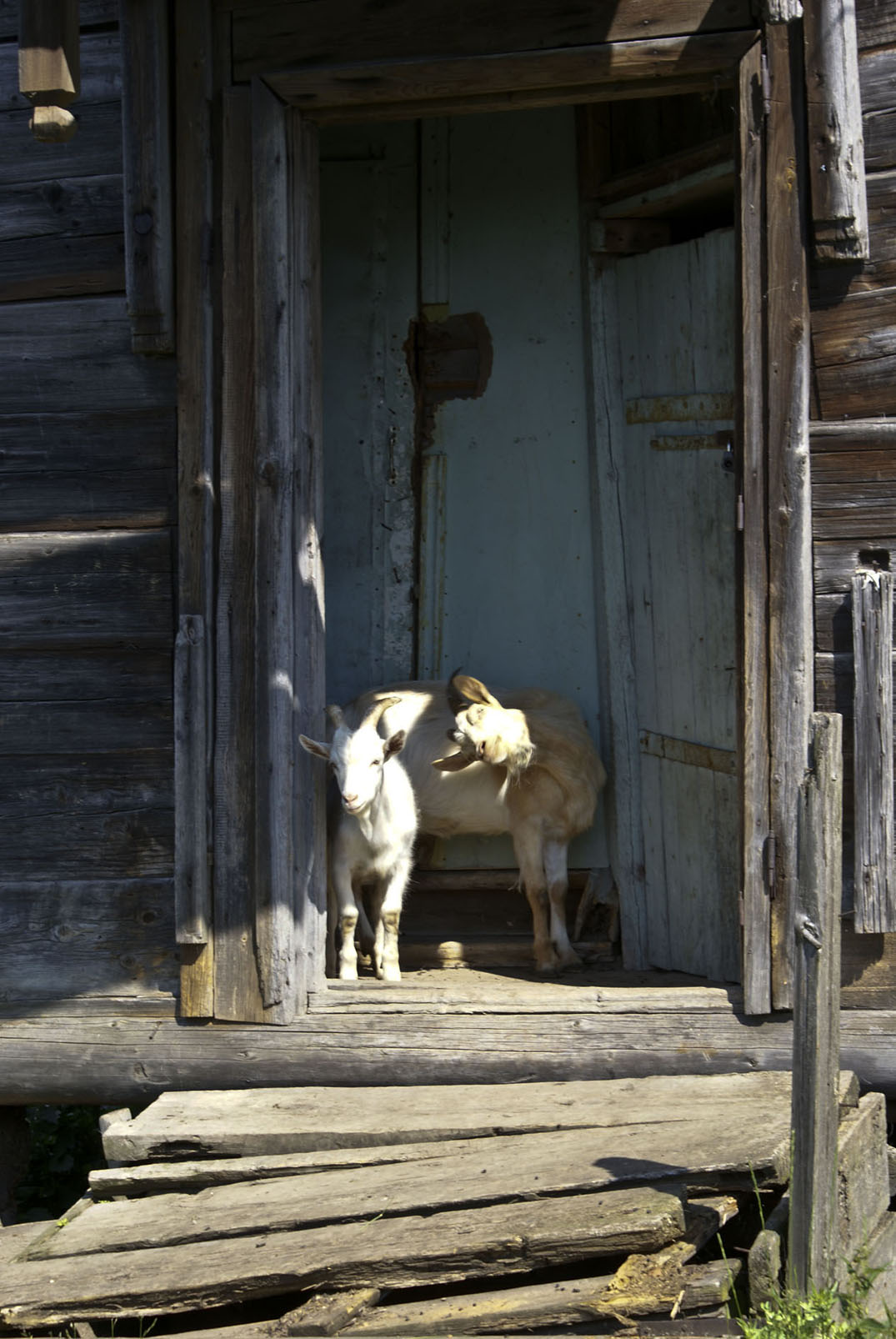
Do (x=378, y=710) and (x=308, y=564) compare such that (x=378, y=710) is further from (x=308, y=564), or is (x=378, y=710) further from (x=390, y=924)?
(x=390, y=924)

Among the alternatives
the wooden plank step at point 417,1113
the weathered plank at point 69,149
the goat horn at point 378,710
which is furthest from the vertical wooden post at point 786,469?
the weathered plank at point 69,149

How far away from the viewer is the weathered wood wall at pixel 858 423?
4.86 metres

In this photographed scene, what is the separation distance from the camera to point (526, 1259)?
12.8 ft

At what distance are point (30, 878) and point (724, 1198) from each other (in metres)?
2.70

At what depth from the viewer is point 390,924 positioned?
19.5 ft

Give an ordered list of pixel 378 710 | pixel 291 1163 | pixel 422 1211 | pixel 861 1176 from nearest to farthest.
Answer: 1. pixel 422 1211
2. pixel 861 1176
3. pixel 291 1163
4. pixel 378 710

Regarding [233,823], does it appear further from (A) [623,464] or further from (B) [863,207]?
(B) [863,207]

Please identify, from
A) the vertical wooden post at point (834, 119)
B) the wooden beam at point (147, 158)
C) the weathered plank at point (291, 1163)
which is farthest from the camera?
the wooden beam at point (147, 158)

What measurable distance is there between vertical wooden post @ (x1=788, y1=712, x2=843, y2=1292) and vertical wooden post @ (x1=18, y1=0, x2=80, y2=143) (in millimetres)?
2742

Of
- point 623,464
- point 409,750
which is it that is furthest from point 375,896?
point 623,464

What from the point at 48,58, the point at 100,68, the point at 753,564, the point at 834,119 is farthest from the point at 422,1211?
the point at 100,68

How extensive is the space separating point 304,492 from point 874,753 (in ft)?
6.94

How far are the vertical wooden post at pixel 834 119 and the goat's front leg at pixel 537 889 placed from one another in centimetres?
273

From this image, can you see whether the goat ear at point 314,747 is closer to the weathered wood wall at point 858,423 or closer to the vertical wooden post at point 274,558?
the vertical wooden post at point 274,558
